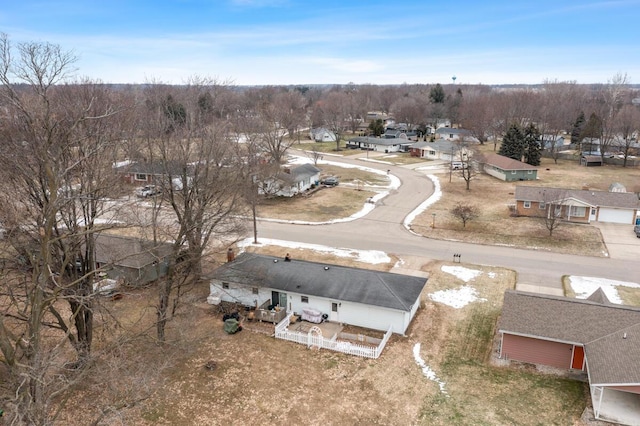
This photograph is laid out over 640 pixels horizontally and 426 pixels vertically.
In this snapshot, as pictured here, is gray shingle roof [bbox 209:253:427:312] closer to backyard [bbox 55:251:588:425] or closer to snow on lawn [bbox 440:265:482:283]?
backyard [bbox 55:251:588:425]

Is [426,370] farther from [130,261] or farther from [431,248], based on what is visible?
[130,261]

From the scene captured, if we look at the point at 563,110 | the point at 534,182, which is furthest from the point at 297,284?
the point at 563,110

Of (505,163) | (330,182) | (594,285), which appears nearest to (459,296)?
(594,285)

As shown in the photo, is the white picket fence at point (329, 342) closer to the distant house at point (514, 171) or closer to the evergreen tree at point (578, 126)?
the distant house at point (514, 171)

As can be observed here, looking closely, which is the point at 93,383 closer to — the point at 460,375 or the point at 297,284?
the point at 297,284

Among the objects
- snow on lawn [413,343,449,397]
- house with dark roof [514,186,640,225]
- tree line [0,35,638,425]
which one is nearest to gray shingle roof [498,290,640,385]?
snow on lawn [413,343,449,397]

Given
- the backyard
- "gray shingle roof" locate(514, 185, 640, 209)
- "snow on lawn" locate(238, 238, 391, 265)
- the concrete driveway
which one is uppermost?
"gray shingle roof" locate(514, 185, 640, 209)
